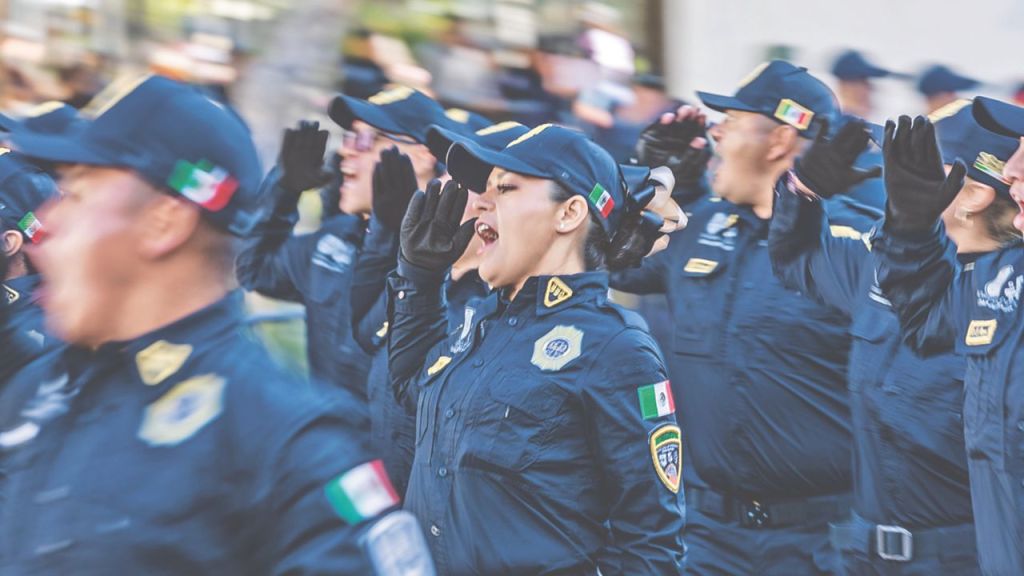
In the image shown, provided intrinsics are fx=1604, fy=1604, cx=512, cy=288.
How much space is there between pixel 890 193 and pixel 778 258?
1.26m

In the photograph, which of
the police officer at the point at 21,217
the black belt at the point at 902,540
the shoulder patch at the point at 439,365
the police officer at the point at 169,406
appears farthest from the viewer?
the police officer at the point at 21,217

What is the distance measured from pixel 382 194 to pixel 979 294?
2.05m

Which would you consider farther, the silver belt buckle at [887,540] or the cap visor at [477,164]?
the silver belt buckle at [887,540]

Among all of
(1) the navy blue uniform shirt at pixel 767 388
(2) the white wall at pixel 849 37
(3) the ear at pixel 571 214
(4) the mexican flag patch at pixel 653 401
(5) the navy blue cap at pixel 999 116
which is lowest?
(2) the white wall at pixel 849 37

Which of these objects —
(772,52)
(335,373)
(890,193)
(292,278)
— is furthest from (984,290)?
(772,52)

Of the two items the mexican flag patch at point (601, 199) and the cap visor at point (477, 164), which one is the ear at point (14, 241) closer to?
the cap visor at point (477, 164)

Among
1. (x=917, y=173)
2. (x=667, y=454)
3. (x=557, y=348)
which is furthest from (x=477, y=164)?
(x=917, y=173)

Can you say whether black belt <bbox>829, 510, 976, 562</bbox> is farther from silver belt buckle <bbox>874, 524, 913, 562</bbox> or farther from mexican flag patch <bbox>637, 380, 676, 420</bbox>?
mexican flag patch <bbox>637, 380, 676, 420</bbox>

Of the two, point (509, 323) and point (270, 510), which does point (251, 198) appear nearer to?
point (270, 510)

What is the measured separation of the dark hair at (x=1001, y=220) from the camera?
4836mm

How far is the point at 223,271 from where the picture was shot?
113 inches

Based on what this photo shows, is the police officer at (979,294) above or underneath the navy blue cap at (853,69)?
above

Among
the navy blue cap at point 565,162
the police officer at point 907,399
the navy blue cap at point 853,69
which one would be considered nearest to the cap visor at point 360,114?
the police officer at point 907,399

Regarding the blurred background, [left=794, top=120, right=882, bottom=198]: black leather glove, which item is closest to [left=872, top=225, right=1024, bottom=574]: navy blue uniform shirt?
[left=794, top=120, right=882, bottom=198]: black leather glove
